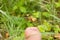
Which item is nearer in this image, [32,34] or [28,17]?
[32,34]

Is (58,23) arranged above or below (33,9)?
below

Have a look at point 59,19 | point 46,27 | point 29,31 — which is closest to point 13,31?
point 46,27

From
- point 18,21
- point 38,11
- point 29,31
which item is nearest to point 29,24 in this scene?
point 18,21

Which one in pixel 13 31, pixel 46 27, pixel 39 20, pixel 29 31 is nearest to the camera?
pixel 29 31

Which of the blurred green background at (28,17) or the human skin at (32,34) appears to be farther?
the blurred green background at (28,17)

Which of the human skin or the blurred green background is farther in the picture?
the blurred green background

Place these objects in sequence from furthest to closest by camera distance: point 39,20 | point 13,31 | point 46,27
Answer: point 39,20 → point 46,27 → point 13,31

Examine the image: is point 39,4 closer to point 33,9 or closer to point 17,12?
point 33,9

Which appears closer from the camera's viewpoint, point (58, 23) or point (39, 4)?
point (58, 23)
